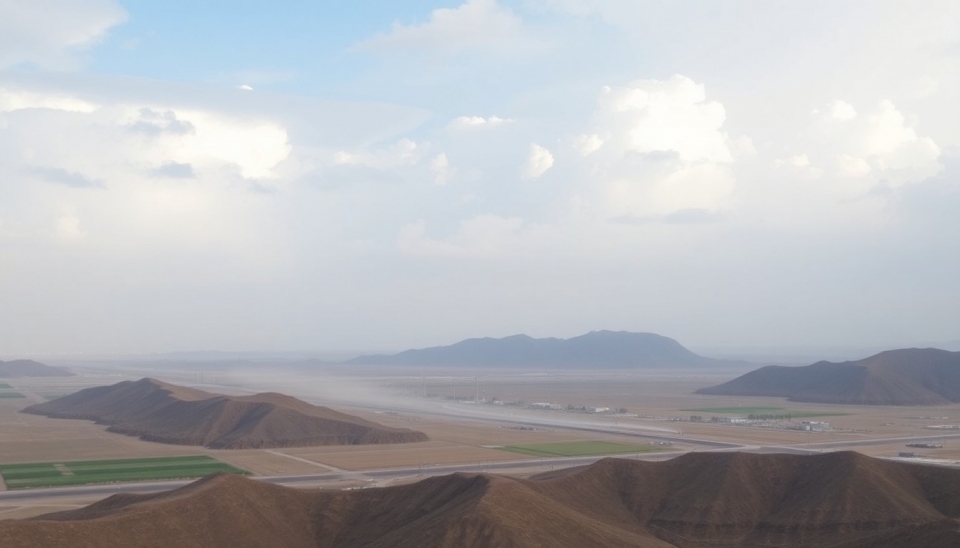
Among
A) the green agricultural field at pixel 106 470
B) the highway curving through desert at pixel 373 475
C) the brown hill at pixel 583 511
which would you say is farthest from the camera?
the green agricultural field at pixel 106 470

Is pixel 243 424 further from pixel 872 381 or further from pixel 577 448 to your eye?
pixel 872 381

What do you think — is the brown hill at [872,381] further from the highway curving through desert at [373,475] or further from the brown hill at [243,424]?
the brown hill at [243,424]

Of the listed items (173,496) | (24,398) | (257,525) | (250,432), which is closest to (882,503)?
(257,525)

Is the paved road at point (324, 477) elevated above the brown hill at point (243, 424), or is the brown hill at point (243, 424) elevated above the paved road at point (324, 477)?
the brown hill at point (243, 424)

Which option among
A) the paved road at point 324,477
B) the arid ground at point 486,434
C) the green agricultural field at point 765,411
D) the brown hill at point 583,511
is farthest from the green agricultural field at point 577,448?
the green agricultural field at point 765,411

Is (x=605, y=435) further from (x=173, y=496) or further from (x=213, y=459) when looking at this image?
(x=173, y=496)

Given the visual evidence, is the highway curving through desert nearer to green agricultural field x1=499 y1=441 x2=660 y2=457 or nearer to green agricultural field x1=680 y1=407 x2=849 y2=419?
green agricultural field x1=499 y1=441 x2=660 y2=457

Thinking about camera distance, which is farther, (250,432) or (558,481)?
(250,432)
